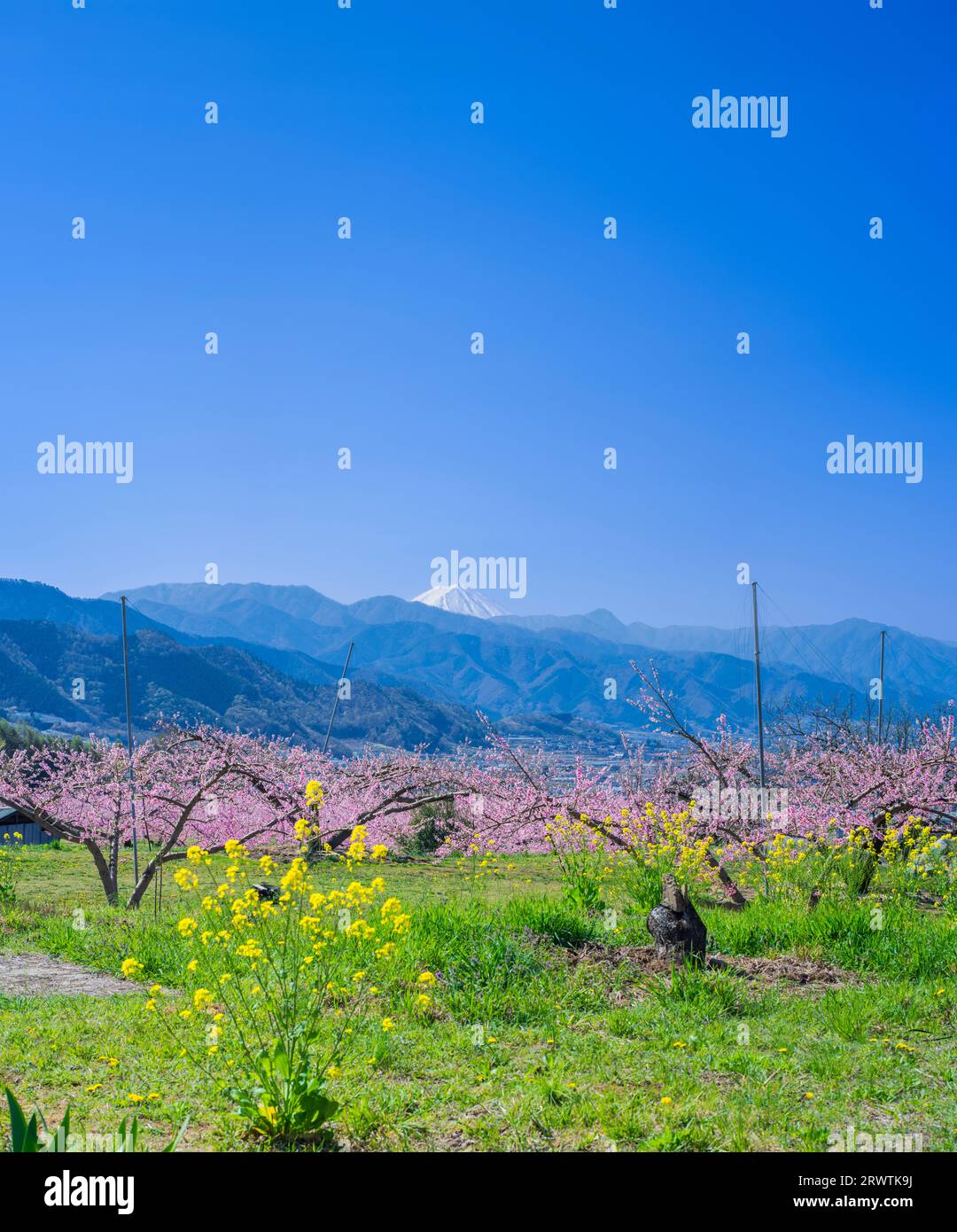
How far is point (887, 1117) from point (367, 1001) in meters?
3.75

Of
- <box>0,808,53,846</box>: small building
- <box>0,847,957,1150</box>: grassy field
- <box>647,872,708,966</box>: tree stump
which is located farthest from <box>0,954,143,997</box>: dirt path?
<box>0,808,53,846</box>: small building

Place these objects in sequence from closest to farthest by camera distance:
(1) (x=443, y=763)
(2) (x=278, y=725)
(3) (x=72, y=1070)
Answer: (3) (x=72, y=1070)
(1) (x=443, y=763)
(2) (x=278, y=725)

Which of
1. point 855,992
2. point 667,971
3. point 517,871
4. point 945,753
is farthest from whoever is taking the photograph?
point 517,871

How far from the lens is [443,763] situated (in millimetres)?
21641

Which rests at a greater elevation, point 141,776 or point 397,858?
point 141,776

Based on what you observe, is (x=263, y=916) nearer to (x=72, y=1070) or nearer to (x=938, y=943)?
(x=72, y=1070)

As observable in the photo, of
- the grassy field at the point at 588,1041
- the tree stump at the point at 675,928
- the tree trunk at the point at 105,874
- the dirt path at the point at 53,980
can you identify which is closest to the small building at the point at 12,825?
the tree trunk at the point at 105,874

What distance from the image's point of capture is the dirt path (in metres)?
8.02

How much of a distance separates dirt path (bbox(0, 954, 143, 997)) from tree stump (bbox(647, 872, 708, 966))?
4.62m

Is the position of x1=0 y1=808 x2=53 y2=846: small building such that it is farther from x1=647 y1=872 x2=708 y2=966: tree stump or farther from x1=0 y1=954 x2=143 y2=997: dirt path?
x1=647 y1=872 x2=708 y2=966: tree stump

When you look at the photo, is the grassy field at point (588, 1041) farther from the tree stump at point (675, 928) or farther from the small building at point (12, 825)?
the small building at point (12, 825)

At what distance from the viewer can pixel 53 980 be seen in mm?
8539

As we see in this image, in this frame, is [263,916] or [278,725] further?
[278,725]

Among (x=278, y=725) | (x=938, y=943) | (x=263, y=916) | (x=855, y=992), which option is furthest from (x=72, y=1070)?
(x=278, y=725)
